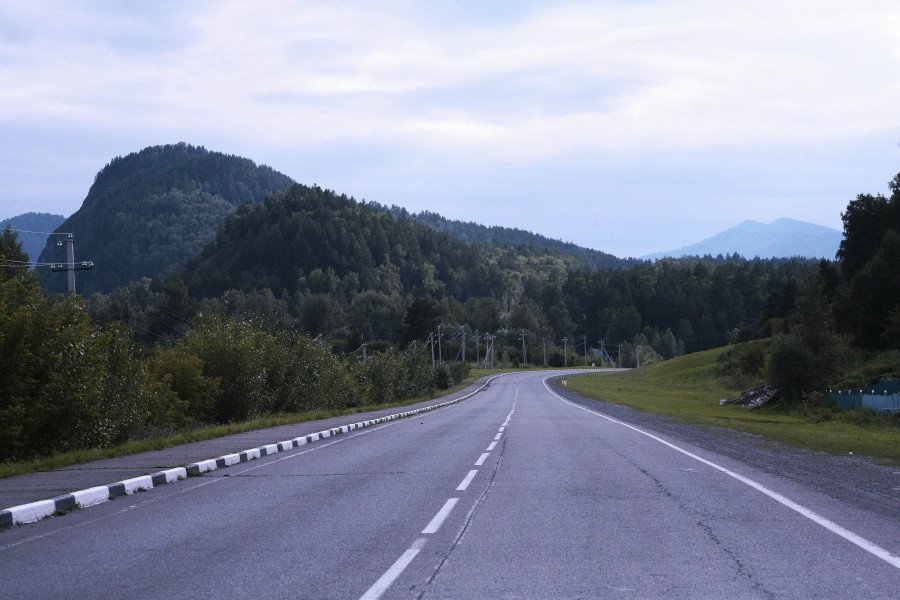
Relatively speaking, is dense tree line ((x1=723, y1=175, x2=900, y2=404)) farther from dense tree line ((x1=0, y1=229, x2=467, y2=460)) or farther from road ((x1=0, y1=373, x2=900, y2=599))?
road ((x1=0, y1=373, x2=900, y2=599))

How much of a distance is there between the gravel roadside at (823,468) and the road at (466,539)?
44 cm

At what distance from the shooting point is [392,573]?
22.9 feet

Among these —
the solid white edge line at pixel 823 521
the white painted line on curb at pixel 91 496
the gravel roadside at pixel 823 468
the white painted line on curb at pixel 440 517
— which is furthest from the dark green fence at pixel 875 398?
the white painted line on curb at pixel 91 496

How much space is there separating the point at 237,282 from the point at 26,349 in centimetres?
15463

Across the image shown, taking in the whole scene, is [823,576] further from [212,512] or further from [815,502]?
[212,512]

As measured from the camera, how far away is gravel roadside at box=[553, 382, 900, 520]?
1122cm

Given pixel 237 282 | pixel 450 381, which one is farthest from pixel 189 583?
pixel 237 282

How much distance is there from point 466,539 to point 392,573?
5.02ft

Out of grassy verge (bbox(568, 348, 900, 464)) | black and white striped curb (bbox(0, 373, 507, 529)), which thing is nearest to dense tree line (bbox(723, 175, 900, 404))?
grassy verge (bbox(568, 348, 900, 464))

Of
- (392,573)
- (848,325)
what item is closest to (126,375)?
(392,573)

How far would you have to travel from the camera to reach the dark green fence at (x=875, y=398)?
36812 millimetres

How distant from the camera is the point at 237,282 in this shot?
167625 millimetres

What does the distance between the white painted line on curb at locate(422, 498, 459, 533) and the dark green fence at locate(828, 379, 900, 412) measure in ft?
103

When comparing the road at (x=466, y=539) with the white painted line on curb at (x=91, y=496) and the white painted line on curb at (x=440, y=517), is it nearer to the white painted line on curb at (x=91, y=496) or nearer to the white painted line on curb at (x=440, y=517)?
the white painted line on curb at (x=440, y=517)
